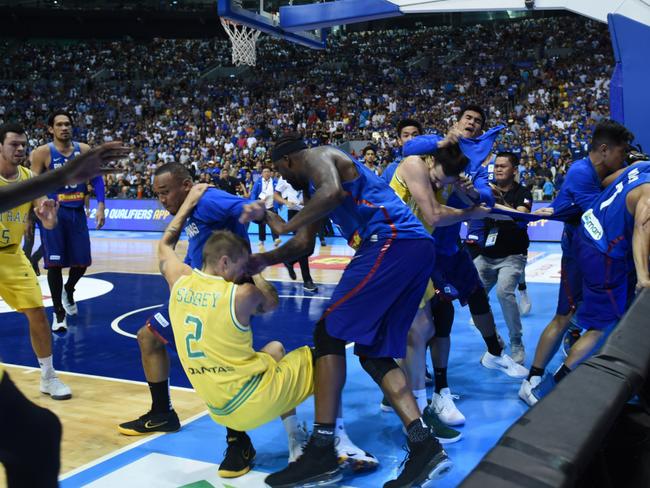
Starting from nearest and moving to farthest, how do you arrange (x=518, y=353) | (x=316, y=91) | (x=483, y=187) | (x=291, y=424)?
(x=291, y=424), (x=483, y=187), (x=518, y=353), (x=316, y=91)

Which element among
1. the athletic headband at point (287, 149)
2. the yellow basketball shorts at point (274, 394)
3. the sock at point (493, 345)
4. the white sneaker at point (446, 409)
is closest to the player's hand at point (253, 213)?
the athletic headband at point (287, 149)

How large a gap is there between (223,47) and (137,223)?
18382 millimetres

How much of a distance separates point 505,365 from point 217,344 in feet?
10.2

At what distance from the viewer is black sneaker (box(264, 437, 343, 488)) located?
3.42 m

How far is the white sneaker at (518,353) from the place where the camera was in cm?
578

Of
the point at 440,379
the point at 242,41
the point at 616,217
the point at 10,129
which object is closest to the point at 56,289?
the point at 10,129

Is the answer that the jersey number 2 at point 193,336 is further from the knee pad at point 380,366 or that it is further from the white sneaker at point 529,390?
the white sneaker at point 529,390

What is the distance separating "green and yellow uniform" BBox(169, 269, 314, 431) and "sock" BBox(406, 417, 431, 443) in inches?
25.5

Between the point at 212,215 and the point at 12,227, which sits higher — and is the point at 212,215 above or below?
above

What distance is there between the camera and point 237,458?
3.68 meters

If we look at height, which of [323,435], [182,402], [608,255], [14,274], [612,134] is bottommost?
[182,402]

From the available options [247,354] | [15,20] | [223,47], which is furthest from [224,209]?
[15,20]

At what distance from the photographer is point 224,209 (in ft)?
13.4

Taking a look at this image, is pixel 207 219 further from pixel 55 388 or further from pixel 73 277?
pixel 73 277
